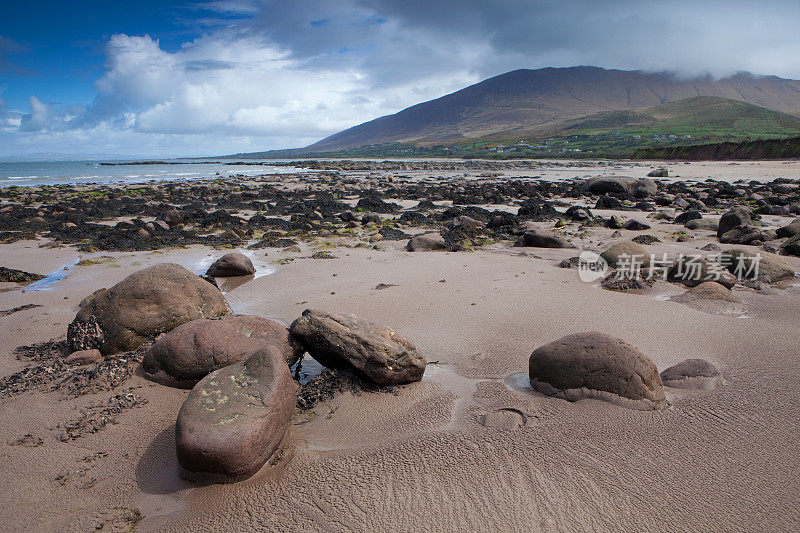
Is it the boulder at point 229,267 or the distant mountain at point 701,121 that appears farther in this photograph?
the distant mountain at point 701,121

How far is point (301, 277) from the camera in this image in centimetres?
778

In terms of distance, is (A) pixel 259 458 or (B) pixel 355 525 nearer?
(B) pixel 355 525

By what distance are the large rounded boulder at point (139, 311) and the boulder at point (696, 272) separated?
21.7 feet

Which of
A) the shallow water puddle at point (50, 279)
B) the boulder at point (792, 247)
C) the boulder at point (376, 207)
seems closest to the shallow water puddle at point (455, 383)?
the shallow water puddle at point (50, 279)

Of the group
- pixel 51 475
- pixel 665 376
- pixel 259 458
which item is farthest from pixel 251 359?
pixel 665 376

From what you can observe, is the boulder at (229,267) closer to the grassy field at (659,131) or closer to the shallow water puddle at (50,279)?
the shallow water puddle at (50,279)

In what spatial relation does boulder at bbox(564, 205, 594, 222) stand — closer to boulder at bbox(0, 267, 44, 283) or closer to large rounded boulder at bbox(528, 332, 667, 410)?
large rounded boulder at bbox(528, 332, 667, 410)

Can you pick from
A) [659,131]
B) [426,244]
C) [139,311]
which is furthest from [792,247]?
[659,131]

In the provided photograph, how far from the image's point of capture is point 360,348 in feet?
12.8

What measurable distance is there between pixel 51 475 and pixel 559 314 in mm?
5068

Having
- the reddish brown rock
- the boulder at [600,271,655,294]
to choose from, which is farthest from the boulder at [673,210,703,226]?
the reddish brown rock

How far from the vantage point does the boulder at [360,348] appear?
12.7ft

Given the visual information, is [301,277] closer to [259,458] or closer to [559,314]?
[559,314]

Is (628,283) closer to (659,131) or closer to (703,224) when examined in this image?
(703,224)
